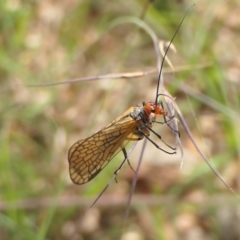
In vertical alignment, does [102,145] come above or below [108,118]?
below

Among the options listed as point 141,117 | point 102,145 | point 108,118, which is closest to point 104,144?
point 102,145

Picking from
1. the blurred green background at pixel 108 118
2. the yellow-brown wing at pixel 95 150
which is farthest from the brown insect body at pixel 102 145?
the blurred green background at pixel 108 118

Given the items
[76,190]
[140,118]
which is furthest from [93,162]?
[76,190]

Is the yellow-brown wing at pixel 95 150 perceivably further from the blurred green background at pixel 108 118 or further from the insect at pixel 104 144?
the blurred green background at pixel 108 118

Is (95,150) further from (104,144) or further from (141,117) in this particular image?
(141,117)

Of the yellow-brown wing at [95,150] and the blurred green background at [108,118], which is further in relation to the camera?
the blurred green background at [108,118]

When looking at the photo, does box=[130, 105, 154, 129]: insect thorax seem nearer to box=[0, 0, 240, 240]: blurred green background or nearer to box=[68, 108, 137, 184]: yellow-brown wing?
box=[68, 108, 137, 184]: yellow-brown wing
